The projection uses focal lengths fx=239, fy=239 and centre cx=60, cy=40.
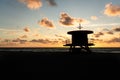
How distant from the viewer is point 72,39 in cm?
2923
